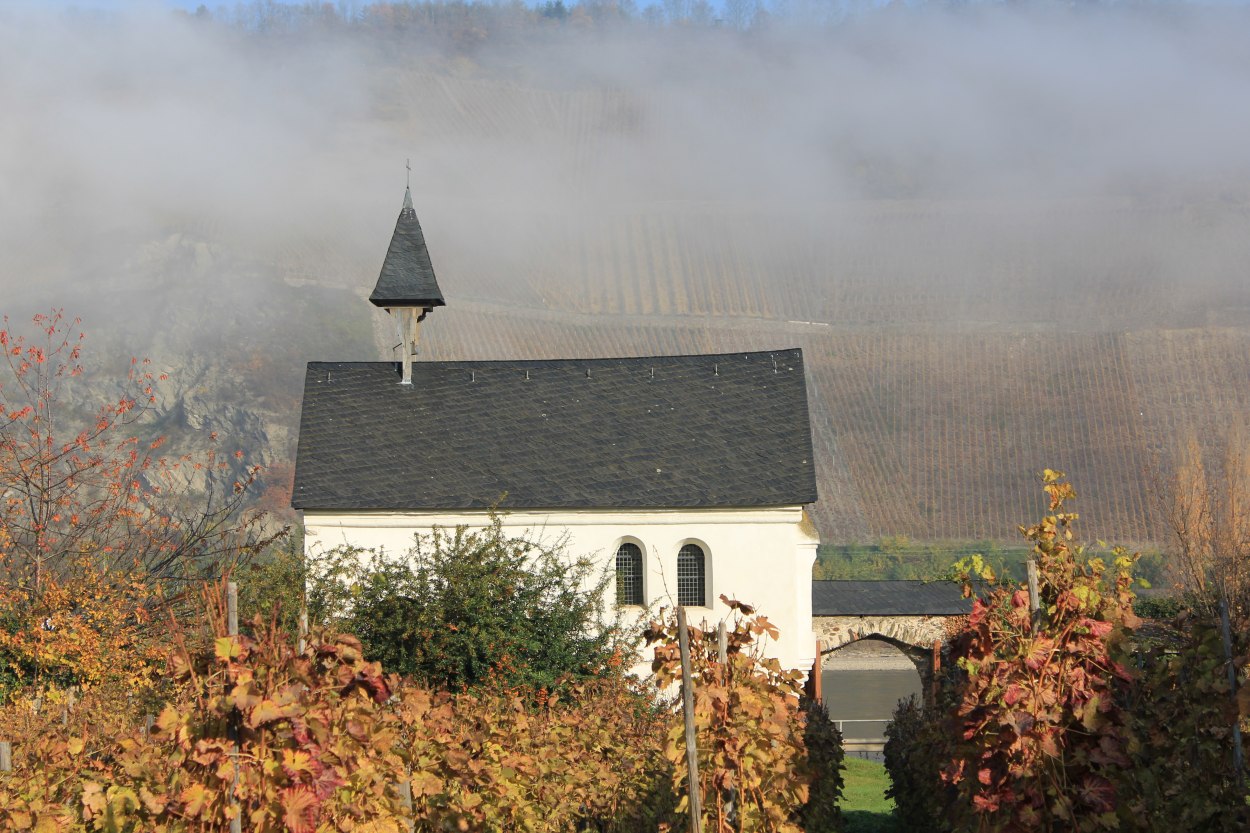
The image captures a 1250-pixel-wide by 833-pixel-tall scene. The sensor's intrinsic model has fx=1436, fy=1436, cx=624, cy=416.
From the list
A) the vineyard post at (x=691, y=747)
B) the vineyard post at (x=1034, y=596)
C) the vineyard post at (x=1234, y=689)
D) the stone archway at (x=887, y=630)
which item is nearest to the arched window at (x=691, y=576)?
the stone archway at (x=887, y=630)

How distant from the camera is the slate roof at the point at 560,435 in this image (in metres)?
31.6

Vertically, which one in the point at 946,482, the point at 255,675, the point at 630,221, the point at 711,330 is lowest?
the point at 255,675

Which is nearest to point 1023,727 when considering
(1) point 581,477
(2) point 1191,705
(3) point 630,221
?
(2) point 1191,705

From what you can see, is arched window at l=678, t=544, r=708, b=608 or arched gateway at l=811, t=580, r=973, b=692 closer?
arched window at l=678, t=544, r=708, b=608

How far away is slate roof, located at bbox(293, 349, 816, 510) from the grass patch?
600 centimetres

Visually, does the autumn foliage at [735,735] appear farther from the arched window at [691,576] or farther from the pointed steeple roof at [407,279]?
the pointed steeple roof at [407,279]

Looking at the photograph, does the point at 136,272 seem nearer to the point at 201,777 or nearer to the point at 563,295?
the point at 563,295

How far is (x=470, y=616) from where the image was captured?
82.6ft

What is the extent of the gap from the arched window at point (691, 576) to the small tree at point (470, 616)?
4053mm

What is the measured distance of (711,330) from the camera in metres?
145

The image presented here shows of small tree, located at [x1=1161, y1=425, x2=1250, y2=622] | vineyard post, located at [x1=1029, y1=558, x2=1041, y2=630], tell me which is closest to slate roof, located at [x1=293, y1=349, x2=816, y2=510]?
small tree, located at [x1=1161, y1=425, x2=1250, y2=622]

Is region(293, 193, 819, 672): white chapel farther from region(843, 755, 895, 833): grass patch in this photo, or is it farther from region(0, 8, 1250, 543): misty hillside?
region(0, 8, 1250, 543): misty hillside

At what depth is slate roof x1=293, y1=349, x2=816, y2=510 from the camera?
31562 millimetres

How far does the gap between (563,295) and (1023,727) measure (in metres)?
144
